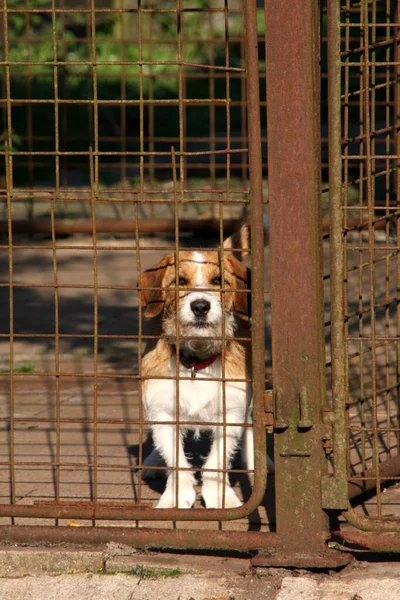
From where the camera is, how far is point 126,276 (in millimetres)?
9750

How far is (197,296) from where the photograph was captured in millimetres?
4188

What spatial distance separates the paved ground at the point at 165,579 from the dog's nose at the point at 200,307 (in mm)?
1101

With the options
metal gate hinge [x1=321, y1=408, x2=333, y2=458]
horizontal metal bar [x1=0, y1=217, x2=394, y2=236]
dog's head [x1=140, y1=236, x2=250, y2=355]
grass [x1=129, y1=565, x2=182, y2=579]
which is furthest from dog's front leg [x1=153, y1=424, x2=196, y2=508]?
horizontal metal bar [x1=0, y1=217, x2=394, y2=236]

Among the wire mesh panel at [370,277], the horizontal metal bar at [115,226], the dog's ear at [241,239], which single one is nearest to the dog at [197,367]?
the dog's ear at [241,239]

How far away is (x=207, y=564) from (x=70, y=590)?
524 millimetres

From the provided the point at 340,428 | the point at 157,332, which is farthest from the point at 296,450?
the point at 157,332

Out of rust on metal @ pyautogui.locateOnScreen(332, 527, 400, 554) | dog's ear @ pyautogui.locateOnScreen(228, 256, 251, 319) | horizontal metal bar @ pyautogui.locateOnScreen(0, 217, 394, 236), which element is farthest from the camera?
horizontal metal bar @ pyautogui.locateOnScreen(0, 217, 394, 236)

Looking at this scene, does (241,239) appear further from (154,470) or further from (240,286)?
(154,470)

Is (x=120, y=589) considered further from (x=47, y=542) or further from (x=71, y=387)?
(x=71, y=387)

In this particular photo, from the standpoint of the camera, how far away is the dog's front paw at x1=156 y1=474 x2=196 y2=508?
4.14 m

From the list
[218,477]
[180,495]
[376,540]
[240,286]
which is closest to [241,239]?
[240,286]

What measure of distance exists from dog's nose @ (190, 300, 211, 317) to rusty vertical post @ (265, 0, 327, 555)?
0.75 m

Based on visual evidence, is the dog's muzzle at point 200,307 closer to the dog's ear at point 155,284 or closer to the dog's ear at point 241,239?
the dog's ear at point 155,284

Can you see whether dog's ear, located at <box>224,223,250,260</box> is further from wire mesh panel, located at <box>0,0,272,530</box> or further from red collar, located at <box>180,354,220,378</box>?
red collar, located at <box>180,354,220,378</box>
